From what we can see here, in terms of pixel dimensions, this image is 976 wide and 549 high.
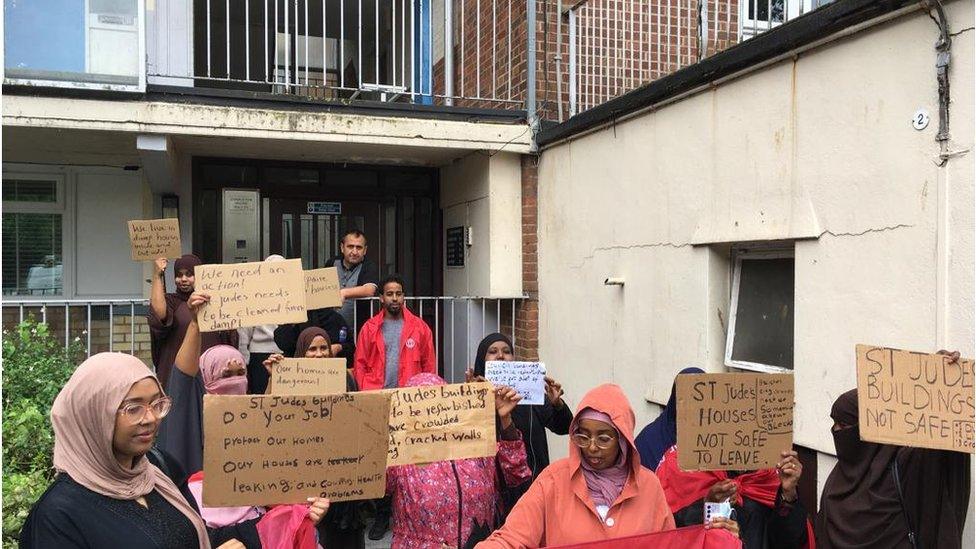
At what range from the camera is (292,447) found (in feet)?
8.39

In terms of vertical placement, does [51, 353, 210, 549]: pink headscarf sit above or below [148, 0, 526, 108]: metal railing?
below

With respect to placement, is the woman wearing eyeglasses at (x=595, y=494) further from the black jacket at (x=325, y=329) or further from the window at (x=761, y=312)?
the black jacket at (x=325, y=329)

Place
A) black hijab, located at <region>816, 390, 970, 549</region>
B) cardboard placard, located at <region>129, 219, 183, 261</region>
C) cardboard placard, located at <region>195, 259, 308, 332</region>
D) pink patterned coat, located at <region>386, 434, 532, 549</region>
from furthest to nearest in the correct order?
cardboard placard, located at <region>129, 219, 183, 261</region> < cardboard placard, located at <region>195, 259, 308, 332</region> < pink patterned coat, located at <region>386, 434, 532, 549</region> < black hijab, located at <region>816, 390, 970, 549</region>

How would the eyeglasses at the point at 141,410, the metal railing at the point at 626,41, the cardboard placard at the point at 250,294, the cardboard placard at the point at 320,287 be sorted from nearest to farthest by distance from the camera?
the eyeglasses at the point at 141,410 < the cardboard placard at the point at 250,294 < the cardboard placard at the point at 320,287 < the metal railing at the point at 626,41

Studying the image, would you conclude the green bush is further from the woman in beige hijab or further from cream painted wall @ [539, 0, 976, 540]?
cream painted wall @ [539, 0, 976, 540]

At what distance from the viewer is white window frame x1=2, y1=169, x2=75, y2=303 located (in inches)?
298

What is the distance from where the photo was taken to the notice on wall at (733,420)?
9.55ft

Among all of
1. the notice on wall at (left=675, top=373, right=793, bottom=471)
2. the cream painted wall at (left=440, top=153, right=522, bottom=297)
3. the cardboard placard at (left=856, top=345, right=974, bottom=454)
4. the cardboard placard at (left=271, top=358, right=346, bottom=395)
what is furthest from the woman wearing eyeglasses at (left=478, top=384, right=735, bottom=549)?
the cream painted wall at (left=440, top=153, right=522, bottom=297)

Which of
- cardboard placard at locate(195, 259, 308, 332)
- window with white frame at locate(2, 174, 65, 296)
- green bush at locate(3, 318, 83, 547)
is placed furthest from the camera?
window with white frame at locate(2, 174, 65, 296)

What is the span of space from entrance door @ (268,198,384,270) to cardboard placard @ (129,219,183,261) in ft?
11.1

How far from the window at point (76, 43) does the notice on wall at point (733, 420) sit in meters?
5.31

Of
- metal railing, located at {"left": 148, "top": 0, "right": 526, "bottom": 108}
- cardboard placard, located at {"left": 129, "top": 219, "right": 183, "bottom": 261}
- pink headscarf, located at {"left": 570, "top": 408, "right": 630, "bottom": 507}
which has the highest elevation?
metal railing, located at {"left": 148, "top": 0, "right": 526, "bottom": 108}

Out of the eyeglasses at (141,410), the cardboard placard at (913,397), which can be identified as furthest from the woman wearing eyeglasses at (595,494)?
the eyeglasses at (141,410)

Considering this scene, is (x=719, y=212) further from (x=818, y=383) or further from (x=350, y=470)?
(x=350, y=470)
